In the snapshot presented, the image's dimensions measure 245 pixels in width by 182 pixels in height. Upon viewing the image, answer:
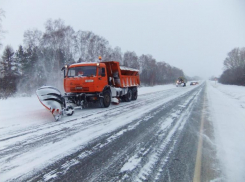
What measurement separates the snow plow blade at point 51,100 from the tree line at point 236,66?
56827 mm

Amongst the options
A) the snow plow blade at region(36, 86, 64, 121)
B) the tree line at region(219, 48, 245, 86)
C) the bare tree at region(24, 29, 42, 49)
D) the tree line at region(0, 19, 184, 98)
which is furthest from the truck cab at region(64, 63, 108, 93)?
the tree line at region(219, 48, 245, 86)

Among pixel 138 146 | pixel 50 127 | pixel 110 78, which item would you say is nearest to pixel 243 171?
pixel 138 146

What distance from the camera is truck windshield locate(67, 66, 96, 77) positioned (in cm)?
937

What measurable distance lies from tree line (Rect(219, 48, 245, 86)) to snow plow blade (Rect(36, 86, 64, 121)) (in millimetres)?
56827

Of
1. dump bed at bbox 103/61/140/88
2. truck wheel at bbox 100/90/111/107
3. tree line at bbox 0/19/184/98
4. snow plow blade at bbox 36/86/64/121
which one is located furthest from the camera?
tree line at bbox 0/19/184/98

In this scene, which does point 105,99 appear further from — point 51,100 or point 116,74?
point 51,100

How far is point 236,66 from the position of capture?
6281 cm

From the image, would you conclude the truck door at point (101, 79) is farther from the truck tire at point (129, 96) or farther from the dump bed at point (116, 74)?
the truck tire at point (129, 96)

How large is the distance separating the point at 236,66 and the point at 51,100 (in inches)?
2888

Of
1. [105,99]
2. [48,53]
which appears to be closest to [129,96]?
[105,99]

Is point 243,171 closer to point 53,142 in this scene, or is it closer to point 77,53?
point 53,142

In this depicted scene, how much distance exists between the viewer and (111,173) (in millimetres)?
2922

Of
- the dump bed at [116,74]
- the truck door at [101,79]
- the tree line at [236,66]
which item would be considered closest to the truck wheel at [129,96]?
the dump bed at [116,74]

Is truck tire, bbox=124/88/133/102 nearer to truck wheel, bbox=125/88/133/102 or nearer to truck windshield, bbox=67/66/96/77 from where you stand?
truck wheel, bbox=125/88/133/102
